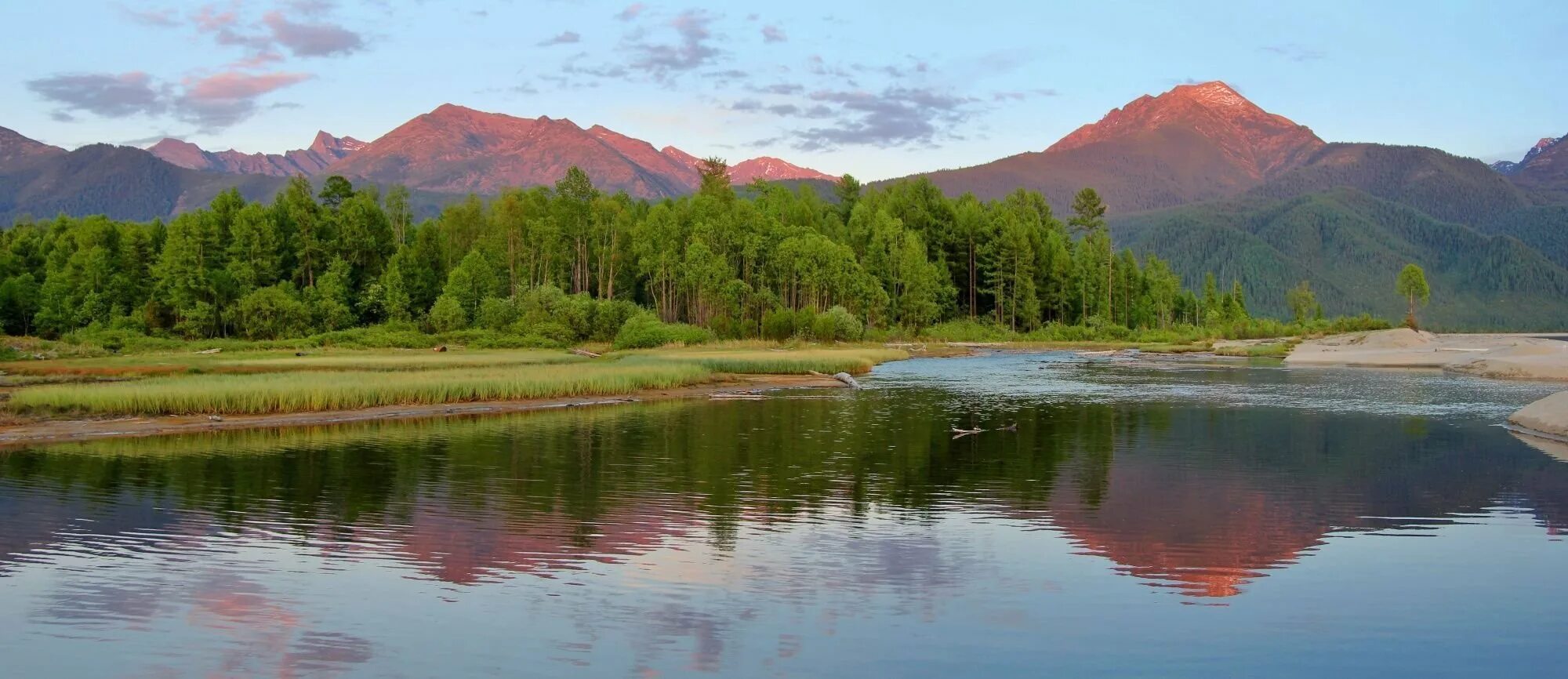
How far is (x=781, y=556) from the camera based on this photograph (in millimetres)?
16438

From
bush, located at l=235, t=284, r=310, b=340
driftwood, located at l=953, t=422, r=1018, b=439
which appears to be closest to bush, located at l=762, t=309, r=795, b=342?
bush, located at l=235, t=284, r=310, b=340

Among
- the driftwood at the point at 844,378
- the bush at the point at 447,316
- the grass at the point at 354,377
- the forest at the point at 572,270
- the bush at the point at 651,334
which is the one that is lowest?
the driftwood at the point at 844,378

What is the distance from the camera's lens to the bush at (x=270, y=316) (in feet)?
287

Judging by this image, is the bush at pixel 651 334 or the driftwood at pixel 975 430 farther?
the bush at pixel 651 334

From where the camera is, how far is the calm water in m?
11.7

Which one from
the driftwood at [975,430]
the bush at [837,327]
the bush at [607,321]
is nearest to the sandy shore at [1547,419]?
the driftwood at [975,430]

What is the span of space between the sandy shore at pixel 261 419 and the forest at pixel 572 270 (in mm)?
38021

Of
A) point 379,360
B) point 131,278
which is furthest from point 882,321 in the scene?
point 131,278

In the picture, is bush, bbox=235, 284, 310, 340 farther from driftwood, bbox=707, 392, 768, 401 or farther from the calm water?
the calm water

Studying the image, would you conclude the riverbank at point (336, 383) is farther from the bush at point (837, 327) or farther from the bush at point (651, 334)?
the bush at point (837, 327)

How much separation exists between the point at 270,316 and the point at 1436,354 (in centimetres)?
9993

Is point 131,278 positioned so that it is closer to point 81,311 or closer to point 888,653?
point 81,311

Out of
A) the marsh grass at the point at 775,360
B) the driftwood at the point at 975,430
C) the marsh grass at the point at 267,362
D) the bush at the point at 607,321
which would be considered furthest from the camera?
the bush at the point at 607,321

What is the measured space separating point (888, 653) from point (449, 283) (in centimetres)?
9219
